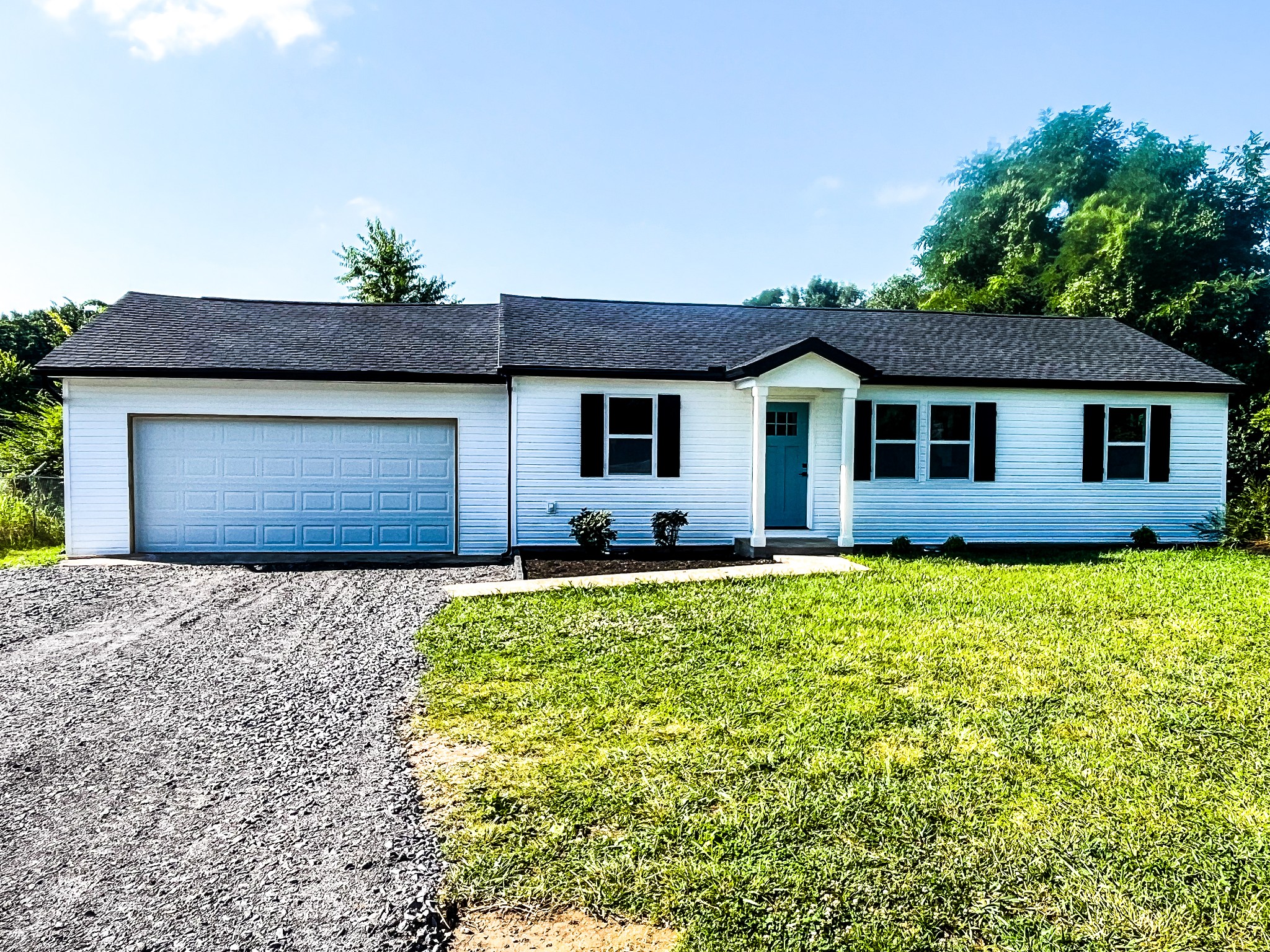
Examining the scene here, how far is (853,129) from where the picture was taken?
17141 mm

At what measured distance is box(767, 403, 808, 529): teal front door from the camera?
1248 centimetres

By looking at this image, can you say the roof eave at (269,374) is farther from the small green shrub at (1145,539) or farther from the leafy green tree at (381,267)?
the leafy green tree at (381,267)

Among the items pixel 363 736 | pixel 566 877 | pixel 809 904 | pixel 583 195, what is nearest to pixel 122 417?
pixel 363 736

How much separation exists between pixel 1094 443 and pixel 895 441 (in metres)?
3.37

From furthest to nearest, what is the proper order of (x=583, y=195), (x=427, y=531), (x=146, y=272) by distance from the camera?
(x=146, y=272) → (x=583, y=195) → (x=427, y=531)

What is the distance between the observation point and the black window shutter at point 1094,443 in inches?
499

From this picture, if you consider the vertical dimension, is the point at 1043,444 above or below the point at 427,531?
above

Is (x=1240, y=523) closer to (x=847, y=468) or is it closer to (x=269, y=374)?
(x=847, y=468)

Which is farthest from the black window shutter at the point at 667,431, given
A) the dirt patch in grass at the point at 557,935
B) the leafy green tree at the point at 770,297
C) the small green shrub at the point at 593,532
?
the leafy green tree at the point at 770,297

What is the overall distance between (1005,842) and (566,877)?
180 centimetres

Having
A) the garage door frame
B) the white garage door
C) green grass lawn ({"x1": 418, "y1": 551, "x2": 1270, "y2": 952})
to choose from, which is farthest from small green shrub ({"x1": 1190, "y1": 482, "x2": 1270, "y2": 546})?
the white garage door

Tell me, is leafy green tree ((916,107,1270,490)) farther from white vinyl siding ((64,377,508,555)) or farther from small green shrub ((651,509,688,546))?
white vinyl siding ((64,377,508,555))

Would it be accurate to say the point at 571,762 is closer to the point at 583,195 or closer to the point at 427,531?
the point at 427,531

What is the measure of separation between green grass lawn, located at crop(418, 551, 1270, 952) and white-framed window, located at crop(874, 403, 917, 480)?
17.6ft
